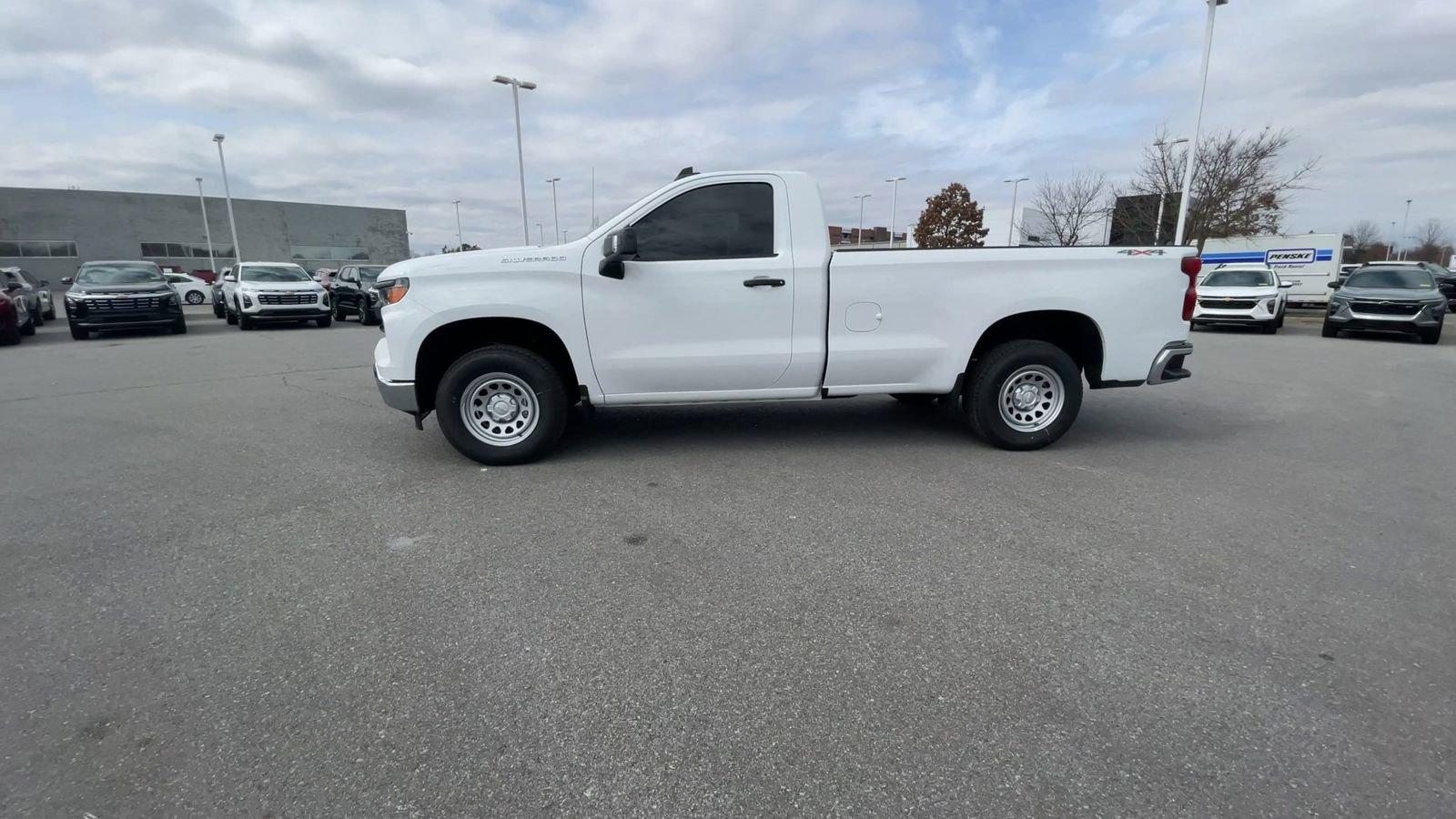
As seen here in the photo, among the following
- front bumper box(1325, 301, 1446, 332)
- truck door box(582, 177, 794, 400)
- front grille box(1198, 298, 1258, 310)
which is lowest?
front bumper box(1325, 301, 1446, 332)

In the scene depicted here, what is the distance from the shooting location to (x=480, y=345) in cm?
550

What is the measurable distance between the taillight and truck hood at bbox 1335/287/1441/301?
13.0 meters

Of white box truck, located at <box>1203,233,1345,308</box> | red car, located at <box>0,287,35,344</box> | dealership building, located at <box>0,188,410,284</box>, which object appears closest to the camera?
red car, located at <box>0,287,35,344</box>

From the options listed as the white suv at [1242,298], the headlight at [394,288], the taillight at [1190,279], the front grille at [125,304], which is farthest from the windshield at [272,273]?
the white suv at [1242,298]

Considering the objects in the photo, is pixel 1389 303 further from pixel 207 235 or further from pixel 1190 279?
pixel 207 235

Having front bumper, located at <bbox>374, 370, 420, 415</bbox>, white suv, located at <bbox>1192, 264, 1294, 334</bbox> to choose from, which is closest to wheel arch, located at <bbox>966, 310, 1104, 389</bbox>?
front bumper, located at <bbox>374, 370, 420, 415</bbox>

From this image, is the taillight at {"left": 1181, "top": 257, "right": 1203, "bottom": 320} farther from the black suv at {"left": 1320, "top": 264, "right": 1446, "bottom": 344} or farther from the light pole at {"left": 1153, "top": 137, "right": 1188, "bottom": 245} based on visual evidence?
the light pole at {"left": 1153, "top": 137, "right": 1188, "bottom": 245}

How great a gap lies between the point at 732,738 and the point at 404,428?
521 centimetres

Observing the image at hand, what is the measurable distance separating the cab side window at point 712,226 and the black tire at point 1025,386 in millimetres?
1941

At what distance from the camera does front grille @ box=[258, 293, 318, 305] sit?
56.9 feet

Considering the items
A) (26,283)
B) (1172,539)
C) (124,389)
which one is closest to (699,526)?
(1172,539)

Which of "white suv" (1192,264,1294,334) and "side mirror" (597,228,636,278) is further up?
"side mirror" (597,228,636,278)

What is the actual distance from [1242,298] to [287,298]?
22644 millimetres

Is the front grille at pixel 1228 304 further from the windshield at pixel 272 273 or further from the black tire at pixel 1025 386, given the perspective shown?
the windshield at pixel 272 273
